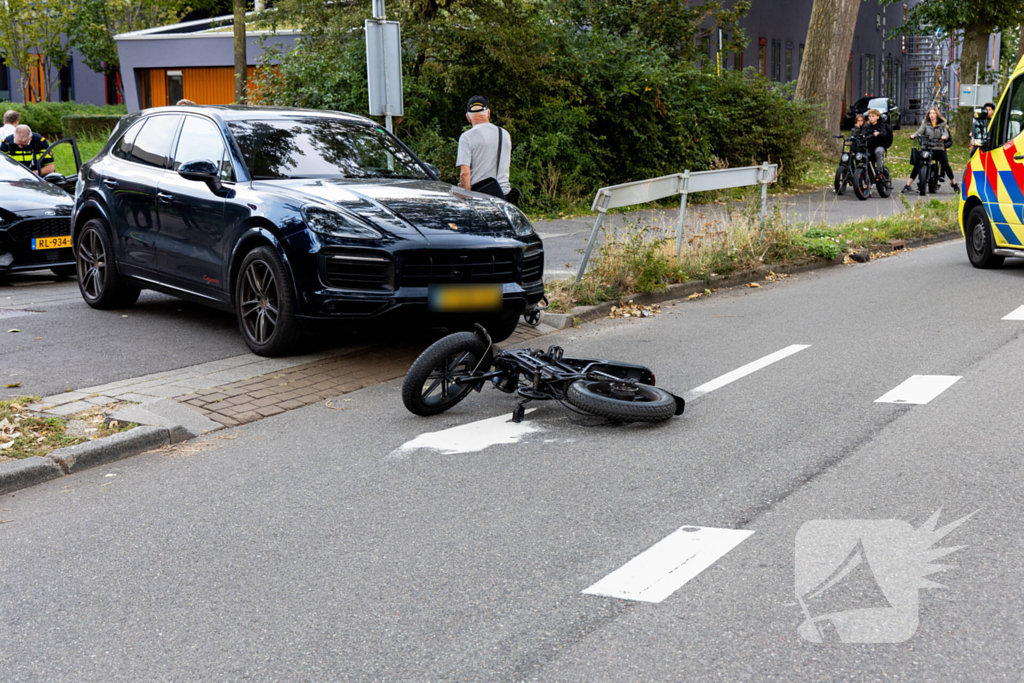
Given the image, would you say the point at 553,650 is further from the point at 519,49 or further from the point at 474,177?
the point at 519,49

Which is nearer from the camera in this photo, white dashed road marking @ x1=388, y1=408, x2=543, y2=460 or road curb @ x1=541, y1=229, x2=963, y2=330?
white dashed road marking @ x1=388, y1=408, x2=543, y2=460

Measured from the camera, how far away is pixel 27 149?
634 inches

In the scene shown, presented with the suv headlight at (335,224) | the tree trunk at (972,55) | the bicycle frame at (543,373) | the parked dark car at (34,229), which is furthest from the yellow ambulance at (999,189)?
the tree trunk at (972,55)

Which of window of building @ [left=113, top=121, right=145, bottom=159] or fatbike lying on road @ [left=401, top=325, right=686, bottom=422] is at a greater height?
window of building @ [left=113, top=121, right=145, bottom=159]

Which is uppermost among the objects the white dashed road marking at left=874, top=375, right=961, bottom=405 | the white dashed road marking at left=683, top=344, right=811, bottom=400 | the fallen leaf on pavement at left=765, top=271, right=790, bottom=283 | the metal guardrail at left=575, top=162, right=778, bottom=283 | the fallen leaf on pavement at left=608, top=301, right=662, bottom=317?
the metal guardrail at left=575, top=162, right=778, bottom=283

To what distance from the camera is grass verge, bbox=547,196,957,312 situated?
10773 millimetres

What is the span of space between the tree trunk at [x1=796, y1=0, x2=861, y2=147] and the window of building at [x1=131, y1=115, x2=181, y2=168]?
23.2 meters

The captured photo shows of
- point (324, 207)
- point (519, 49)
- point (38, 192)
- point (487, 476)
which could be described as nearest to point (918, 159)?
point (519, 49)

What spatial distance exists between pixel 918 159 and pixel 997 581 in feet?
68.9

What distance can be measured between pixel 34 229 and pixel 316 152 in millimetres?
A: 5299

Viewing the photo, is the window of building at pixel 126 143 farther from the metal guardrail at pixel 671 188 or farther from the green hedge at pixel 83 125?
the green hedge at pixel 83 125

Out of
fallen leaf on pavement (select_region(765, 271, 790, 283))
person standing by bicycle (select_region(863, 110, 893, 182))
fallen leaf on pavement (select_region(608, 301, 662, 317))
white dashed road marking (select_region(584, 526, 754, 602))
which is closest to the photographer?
white dashed road marking (select_region(584, 526, 754, 602))

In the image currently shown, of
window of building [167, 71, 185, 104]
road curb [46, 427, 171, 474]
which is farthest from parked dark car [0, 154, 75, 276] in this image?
window of building [167, 71, 185, 104]

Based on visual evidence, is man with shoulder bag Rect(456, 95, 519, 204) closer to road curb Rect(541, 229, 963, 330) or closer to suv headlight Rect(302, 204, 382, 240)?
road curb Rect(541, 229, 963, 330)
